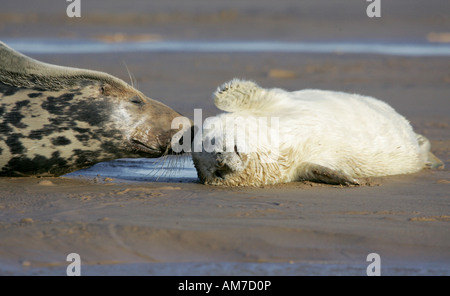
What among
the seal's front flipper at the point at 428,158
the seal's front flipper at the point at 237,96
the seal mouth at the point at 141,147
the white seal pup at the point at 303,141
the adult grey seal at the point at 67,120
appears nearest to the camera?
the white seal pup at the point at 303,141

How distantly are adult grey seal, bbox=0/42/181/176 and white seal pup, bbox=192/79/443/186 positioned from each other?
0.52 metres

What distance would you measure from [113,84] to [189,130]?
69 cm

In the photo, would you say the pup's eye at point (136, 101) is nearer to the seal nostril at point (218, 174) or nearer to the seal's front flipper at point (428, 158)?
the seal nostril at point (218, 174)

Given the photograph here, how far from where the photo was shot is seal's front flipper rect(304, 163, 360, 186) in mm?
5777

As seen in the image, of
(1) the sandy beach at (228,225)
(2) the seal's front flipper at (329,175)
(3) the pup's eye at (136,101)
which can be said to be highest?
(3) the pup's eye at (136,101)

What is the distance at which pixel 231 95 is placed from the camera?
243 inches

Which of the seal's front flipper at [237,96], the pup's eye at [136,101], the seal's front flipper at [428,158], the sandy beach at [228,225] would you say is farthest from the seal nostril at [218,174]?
the seal's front flipper at [428,158]

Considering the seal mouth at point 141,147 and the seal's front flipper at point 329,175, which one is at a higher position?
the seal mouth at point 141,147

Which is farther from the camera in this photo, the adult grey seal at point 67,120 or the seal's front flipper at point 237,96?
the seal's front flipper at point 237,96

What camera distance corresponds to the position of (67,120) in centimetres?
580

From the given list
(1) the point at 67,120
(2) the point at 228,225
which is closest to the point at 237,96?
(1) the point at 67,120

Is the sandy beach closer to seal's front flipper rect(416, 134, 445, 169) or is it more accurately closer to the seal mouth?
seal's front flipper rect(416, 134, 445, 169)

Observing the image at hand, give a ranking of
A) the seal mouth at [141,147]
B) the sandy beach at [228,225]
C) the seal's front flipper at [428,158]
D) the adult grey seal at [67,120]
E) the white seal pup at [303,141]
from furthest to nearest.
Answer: the seal's front flipper at [428,158] < the seal mouth at [141,147] < the adult grey seal at [67,120] < the white seal pup at [303,141] < the sandy beach at [228,225]

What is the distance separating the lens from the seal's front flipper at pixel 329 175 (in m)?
5.78
